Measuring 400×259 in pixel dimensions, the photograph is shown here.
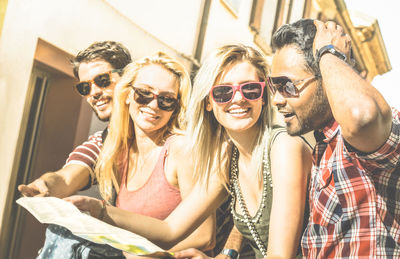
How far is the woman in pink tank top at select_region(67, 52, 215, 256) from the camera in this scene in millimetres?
1956

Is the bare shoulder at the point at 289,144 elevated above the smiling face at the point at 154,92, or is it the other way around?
the smiling face at the point at 154,92

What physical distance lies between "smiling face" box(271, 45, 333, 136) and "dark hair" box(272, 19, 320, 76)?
0.02 metres

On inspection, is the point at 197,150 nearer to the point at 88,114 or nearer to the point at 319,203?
the point at 319,203

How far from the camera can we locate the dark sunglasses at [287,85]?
1.49 metres

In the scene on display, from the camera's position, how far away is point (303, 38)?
153 centimetres

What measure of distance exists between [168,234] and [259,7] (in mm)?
6376

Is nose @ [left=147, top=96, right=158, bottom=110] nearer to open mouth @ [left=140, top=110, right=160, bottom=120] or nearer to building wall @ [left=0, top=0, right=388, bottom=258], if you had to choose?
open mouth @ [left=140, top=110, right=160, bottom=120]

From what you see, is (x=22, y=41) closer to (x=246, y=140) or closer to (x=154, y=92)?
(x=154, y=92)

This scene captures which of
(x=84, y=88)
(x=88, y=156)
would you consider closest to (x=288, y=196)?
(x=88, y=156)

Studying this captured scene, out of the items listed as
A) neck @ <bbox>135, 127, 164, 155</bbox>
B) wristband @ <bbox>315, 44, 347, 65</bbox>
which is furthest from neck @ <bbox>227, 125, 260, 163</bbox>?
wristband @ <bbox>315, 44, 347, 65</bbox>

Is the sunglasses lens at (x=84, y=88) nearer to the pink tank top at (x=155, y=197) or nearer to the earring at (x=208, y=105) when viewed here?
the pink tank top at (x=155, y=197)

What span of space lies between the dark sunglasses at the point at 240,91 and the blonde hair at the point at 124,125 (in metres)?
0.42

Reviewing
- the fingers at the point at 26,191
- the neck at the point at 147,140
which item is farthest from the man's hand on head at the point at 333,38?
the fingers at the point at 26,191

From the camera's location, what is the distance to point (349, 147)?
1.11 metres
